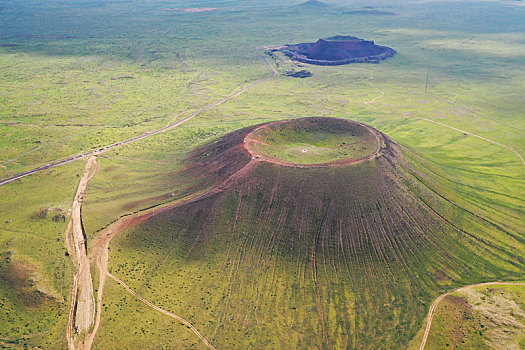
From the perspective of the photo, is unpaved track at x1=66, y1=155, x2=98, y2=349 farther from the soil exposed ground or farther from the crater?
the crater

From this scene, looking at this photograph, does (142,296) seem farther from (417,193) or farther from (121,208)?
(417,193)

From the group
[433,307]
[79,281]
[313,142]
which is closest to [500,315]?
[433,307]

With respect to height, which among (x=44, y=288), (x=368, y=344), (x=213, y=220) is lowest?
(x=368, y=344)

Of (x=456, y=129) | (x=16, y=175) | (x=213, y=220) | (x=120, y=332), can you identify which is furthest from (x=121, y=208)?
(x=456, y=129)

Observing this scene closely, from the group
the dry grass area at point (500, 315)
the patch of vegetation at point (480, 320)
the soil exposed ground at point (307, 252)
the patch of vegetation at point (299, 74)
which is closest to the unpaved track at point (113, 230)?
the soil exposed ground at point (307, 252)

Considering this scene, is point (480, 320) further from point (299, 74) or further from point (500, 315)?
point (299, 74)

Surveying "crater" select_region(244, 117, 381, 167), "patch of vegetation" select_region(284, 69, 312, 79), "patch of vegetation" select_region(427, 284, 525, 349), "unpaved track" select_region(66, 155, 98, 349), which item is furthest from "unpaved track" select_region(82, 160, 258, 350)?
"patch of vegetation" select_region(284, 69, 312, 79)
